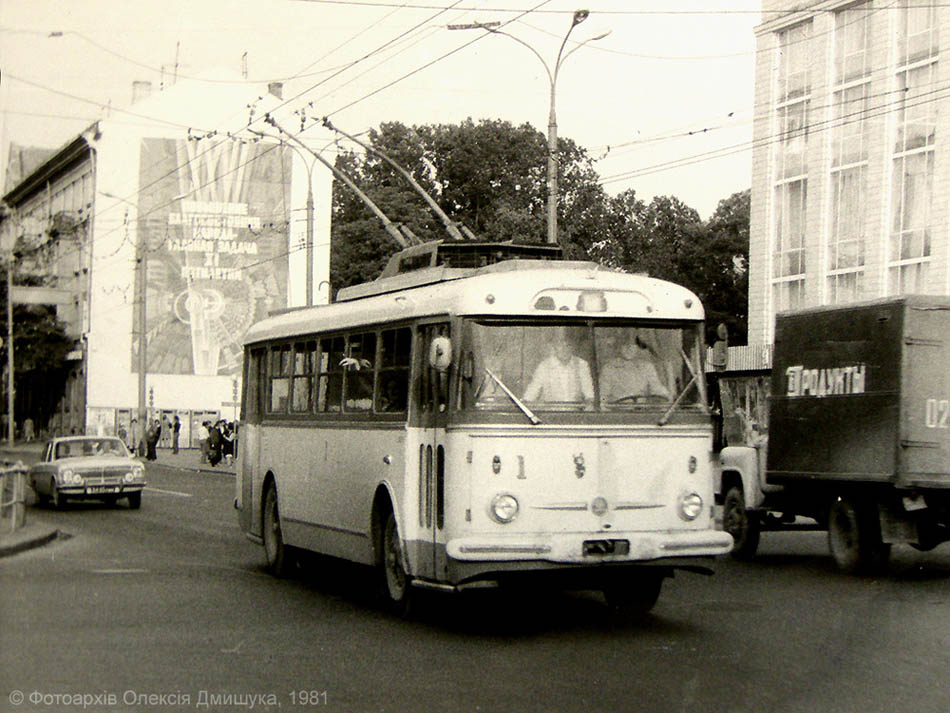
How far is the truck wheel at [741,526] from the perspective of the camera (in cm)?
1898

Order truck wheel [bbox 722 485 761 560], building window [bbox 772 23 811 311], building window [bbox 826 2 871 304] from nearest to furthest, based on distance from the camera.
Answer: truck wheel [bbox 722 485 761 560], building window [bbox 826 2 871 304], building window [bbox 772 23 811 311]

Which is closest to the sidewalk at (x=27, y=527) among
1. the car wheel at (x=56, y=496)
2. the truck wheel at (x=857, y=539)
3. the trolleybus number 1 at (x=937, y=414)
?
the car wheel at (x=56, y=496)

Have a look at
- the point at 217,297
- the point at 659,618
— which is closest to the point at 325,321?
the point at 659,618

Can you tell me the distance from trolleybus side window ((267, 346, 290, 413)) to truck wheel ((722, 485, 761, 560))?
20.1 ft

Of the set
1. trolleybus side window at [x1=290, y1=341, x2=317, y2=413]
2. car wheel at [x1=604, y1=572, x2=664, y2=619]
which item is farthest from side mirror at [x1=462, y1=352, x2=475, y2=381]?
trolleybus side window at [x1=290, y1=341, x2=317, y2=413]

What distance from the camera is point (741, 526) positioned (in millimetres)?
19047

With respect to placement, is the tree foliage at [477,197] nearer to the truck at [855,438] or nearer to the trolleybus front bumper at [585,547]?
the truck at [855,438]

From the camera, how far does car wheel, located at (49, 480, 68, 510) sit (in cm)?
2853

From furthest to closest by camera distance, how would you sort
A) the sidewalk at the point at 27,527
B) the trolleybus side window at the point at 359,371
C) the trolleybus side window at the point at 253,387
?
the sidewalk at the point at 27,527 → the trolleybus side window at the point at 253,387 → the trolleybus side window at the point at 359,371

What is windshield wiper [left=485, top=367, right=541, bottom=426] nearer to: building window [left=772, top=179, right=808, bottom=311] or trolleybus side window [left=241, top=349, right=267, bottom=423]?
trolleybus side window [left=241, top=349, right=267, bottom=423]

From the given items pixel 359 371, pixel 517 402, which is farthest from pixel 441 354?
pixel 359 371

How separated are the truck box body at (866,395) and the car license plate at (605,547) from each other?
5.41 meters

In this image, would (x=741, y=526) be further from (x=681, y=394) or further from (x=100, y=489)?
(x=100, y=489)

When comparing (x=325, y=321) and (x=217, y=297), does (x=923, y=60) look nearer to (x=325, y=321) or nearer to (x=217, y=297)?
(x=325, y=321)
